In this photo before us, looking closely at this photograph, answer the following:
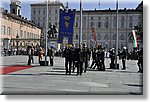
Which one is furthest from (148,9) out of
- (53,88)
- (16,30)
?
(16,30)

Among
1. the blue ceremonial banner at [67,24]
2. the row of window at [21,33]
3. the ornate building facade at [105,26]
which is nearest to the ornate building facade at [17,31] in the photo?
the row of window at [21,33]

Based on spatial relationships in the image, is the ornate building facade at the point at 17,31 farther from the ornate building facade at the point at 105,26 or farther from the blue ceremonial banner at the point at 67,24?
the blue ceremonial banner at the point at 67,24

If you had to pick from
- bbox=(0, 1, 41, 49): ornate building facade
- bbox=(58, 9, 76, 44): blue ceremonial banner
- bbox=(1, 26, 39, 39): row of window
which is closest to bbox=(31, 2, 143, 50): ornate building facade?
bbox=(0, 1, 41, 49): ornate building facade

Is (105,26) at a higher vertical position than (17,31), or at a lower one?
higher

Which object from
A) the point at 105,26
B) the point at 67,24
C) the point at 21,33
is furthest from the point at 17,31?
the point at 67,24

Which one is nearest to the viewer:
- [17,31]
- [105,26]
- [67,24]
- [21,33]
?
[67,24]

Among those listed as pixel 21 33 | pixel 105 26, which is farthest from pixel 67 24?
pixel 105 26

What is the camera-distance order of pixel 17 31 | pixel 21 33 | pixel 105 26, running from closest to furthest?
pixel 17 31
pixel 21 33
pixel 105 26

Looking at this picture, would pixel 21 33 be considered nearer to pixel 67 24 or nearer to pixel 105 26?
pixel 105 26

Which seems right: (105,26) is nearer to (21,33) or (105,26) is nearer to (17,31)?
(21,33)

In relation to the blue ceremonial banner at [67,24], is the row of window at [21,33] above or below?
above

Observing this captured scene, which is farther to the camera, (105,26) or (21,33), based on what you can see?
(105,26)

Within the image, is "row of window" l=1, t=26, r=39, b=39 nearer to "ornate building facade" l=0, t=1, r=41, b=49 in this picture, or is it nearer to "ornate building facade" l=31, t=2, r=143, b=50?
"ornate building facade" l=0, t=1, r=41, b=49

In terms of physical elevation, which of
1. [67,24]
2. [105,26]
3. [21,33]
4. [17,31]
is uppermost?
[105,26]
